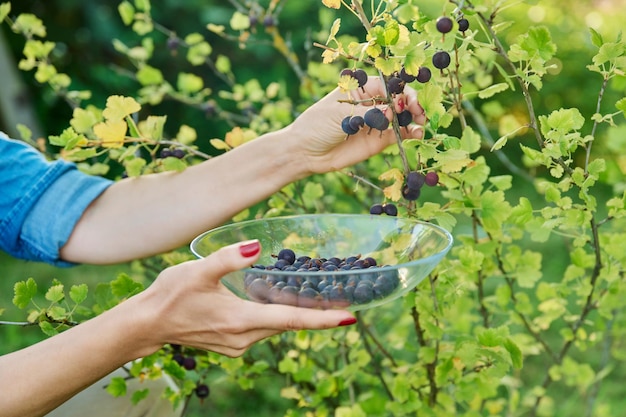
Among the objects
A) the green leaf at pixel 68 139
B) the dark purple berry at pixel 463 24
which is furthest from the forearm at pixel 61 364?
the dark purple berry at pixel 463 24

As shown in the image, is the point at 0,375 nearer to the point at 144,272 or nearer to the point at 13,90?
the point at 144,272

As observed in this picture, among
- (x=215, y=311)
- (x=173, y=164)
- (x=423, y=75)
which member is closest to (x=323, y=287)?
(x=215, y=311)

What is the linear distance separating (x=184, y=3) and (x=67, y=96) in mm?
2704

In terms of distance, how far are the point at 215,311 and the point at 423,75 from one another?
1.59ft

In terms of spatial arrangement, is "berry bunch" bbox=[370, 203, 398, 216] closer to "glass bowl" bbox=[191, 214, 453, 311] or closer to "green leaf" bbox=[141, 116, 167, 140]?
"glass bowl" bbox=[191, 214, 453, 311]

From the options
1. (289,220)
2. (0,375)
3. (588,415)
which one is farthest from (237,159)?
(588,415)

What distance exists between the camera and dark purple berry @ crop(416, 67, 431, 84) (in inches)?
49.4

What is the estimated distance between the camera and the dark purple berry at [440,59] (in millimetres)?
1237

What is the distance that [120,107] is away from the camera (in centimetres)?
148

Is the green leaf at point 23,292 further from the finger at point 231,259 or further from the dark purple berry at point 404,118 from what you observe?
the dark purple berry at point 404,118

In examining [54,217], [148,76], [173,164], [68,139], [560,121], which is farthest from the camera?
[148,76]

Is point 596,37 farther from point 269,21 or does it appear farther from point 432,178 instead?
point 269,21

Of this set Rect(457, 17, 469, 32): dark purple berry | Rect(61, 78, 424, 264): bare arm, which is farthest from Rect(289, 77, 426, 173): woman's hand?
Rect(457, 17, 469, 32): dark purple berry

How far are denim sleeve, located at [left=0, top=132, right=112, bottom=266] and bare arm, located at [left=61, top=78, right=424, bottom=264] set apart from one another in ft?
0.11
